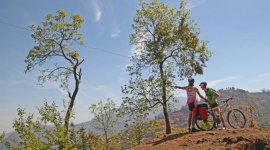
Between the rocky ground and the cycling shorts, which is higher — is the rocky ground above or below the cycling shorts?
below

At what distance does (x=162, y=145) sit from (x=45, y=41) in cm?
1777

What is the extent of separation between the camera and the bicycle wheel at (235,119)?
13.6 meters

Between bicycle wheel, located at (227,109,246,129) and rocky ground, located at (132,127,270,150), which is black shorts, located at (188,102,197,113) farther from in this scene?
bicycle wheel, located at (227,109,246,129)

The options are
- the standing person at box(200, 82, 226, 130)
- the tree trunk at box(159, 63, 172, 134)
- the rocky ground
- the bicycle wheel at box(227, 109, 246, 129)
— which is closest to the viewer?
the rocky ground

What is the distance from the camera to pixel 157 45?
23266mm

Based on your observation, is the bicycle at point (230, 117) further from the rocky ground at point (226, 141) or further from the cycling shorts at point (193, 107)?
the rocky ground at point (226, 141)

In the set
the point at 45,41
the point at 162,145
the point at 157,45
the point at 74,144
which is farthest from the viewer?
the point at 45,41

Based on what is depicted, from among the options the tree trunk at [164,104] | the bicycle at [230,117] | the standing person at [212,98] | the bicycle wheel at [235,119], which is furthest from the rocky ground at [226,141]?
the tree trunk at [164,104]

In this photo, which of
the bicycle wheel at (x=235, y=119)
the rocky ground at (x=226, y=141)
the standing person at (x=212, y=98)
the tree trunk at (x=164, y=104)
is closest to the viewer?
the rocky ground at (x=226, y=141)

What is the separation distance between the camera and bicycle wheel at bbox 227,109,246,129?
44.5 feet

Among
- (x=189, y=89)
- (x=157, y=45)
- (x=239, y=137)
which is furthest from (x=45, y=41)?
(x=239, y=137)

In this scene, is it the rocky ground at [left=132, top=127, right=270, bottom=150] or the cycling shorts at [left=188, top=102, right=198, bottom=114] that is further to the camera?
the cycling shorts at [left=188, top=102, right=198, bottom=114]

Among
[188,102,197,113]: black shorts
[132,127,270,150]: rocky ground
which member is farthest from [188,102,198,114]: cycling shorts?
[132,127,270,150]: rocky ground

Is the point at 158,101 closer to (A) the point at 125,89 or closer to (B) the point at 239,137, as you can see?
(A) the point at 125,89
